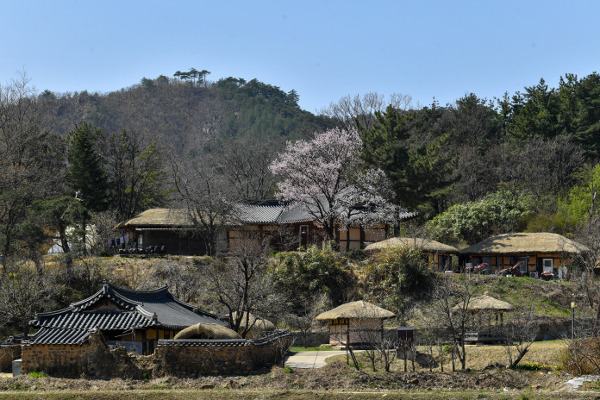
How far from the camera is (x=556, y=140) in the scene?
187ft

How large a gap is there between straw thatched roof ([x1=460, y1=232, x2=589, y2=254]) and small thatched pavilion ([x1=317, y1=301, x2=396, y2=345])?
14450mm

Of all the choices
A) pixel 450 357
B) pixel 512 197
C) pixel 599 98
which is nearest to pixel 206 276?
pixel 450 357

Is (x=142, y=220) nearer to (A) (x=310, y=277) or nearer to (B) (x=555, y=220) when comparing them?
(A) (x=310, y=277)

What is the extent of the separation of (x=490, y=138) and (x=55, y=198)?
36790mm

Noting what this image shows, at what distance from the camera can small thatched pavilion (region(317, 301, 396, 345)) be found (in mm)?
29391

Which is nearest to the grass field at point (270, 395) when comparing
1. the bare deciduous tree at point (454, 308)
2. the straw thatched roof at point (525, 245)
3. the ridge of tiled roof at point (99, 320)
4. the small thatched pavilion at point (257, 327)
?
the bare deciduous tree at point (454, 308)

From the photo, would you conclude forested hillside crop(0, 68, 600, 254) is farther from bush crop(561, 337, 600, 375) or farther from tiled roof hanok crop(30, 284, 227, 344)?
bush crop(561, 337, 600, 375)

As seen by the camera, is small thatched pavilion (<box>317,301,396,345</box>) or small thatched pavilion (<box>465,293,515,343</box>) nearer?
small thatched pavilion (<box>465,293,515,343</box>)

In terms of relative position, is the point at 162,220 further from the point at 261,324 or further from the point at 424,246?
the point at 261,324

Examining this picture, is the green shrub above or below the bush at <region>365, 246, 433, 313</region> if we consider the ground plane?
below

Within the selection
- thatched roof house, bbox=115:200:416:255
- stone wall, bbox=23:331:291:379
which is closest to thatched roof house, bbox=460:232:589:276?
thatched roof house, bbox=115:200:416:255

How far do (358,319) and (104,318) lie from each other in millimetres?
9878

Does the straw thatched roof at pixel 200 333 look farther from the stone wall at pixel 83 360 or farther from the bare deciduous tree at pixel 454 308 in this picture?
the bare deciduous tree at pixel 454 308

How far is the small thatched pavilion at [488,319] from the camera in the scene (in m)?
28.9
